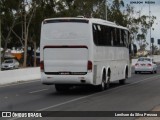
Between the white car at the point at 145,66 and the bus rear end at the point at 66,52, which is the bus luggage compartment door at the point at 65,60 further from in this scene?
the white car at the point at 145,66

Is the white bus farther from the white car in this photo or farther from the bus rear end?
the white car

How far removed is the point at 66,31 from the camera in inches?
850

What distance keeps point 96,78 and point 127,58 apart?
24.2ft

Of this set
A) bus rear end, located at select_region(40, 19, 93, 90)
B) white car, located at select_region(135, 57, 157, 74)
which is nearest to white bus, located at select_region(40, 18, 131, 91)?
bus rear end, located at select_region(40, 19, 93, 90)

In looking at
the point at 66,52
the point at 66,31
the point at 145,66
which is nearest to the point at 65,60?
the point at 66,52

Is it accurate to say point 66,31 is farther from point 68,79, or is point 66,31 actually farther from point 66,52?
point 68,79

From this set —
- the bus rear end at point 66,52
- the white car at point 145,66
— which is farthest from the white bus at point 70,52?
the white car at point 145,66

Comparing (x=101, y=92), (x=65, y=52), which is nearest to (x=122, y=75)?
(x=101, y=92)

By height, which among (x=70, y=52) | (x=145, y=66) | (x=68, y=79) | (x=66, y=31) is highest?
(x=66, y=31)

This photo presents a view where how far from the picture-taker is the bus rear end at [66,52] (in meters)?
21.3

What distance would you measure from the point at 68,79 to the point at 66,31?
6.89 ft

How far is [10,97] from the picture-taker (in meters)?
20.5

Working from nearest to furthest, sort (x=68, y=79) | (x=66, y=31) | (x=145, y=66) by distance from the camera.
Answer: (x=68, y=79), (x=66, y=31), (x=145, y=66)

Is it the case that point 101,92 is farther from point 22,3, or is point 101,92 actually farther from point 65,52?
point 22,3
